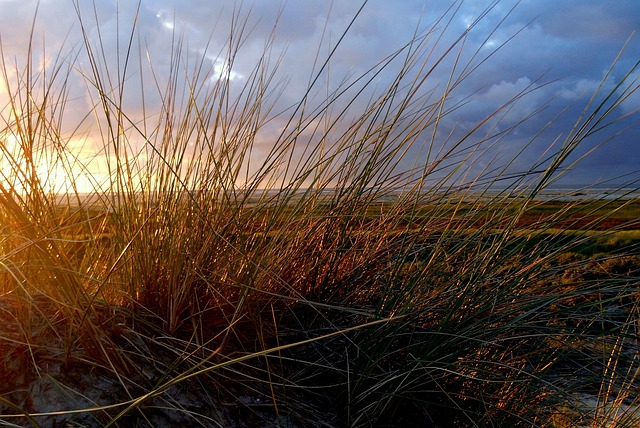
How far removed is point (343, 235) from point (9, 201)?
99cm

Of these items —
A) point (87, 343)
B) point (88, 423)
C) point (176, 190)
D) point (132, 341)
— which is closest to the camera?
point (88, 423)

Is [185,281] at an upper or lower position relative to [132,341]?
upper

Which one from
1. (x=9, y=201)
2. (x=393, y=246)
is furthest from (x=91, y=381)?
(x=393, y=246)

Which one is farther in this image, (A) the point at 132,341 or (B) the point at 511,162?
(B) the point at 511,162

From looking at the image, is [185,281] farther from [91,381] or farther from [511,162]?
[511,162]

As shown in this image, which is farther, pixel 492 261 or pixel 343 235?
pixel 343 235

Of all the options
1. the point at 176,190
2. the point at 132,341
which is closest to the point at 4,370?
the point at 132,341

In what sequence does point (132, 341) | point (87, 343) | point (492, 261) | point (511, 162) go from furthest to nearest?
point (511, 162), point (492, 261), point (132, 341), point (87, 343)

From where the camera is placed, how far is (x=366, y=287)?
2.05 metres

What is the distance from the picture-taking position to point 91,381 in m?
1.18

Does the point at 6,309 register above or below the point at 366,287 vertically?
above

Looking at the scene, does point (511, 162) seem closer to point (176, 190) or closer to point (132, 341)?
point (176, 190)

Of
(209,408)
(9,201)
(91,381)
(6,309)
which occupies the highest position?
(9,201)

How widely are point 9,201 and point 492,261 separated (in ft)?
4.19
